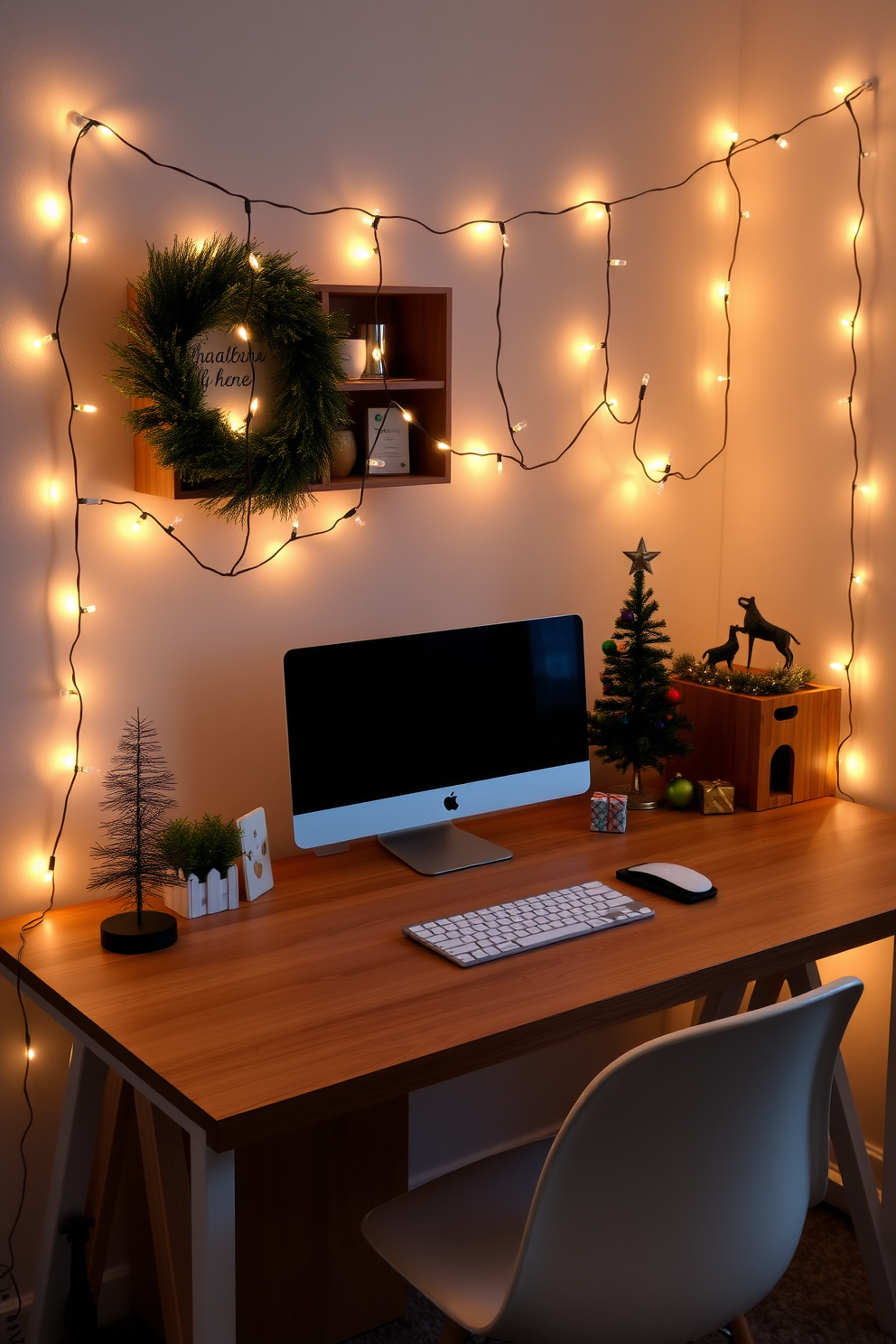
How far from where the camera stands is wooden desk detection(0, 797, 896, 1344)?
58.4 inches

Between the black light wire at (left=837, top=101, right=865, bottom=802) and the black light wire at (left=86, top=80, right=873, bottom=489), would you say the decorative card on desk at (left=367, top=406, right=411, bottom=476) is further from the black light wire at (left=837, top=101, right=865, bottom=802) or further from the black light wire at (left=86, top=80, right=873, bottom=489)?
the black light wire at (left=837, top=101, right=865, bottom=802)

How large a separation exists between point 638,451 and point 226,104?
1.10 metres

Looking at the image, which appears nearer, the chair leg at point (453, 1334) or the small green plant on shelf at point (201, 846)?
the chair leg at point (453, 1334)

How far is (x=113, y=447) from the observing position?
2.01 meters

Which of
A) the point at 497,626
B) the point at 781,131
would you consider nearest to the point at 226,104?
the point at 497,626

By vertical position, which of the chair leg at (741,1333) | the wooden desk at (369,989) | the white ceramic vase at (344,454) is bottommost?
the chair leg at (741,1333)

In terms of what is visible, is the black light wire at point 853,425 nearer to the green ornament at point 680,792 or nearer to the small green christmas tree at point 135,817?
the green ornament at point 680,792

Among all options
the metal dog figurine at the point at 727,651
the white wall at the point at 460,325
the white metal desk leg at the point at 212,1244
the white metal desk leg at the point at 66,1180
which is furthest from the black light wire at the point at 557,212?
the white metal desk leg at the point at 212,1244

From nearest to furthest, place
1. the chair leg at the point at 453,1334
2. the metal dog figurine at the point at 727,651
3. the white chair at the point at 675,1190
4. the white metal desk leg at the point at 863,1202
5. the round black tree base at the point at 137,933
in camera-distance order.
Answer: the white chair at the point at 675,1190, the chair leg at the point at 453,1334, the round black tree base at the point at 137,933, the white metal desk leg at the point at 863,1202, the metal dog figurine at the point at 727,651

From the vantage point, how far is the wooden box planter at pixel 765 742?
247cm

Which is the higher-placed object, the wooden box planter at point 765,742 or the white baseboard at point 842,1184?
the wooden box planter at point 765,742

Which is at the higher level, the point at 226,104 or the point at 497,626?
the point at 226,104

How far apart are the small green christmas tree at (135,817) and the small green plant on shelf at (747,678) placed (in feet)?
3.50

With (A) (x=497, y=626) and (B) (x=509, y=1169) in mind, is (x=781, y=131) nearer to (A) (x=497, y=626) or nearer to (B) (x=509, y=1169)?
(A) (x=497, y=626)
